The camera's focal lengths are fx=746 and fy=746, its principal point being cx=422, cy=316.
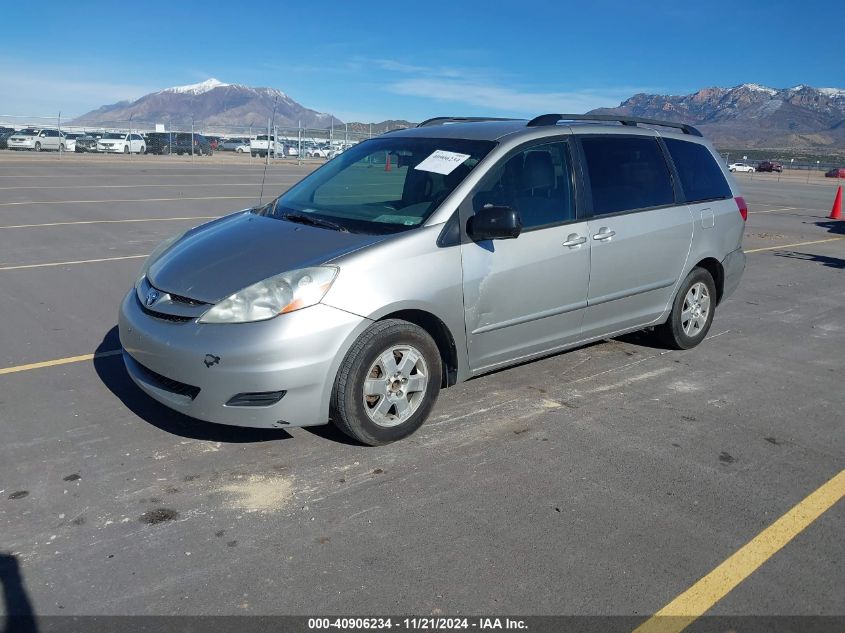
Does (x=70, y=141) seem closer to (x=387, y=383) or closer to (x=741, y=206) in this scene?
(x=741, y=206)

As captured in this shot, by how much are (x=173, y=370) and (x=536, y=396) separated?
2.41m

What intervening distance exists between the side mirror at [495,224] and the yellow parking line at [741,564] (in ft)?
6.68

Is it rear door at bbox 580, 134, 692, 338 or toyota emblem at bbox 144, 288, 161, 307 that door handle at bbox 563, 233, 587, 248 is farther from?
toyota emblem at bbox 144, 288, 161, 307

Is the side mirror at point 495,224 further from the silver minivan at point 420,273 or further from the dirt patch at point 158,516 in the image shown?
the dirt patch at point 158,516

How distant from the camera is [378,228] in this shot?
14.4ft

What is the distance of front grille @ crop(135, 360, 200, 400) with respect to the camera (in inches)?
153

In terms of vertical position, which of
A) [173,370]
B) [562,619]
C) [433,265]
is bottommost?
[562,619]

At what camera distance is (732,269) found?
6488mm

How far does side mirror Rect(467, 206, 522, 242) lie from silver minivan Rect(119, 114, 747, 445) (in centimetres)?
1

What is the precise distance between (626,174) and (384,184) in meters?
1.81

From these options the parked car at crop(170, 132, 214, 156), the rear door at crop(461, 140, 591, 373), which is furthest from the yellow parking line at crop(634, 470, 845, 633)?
the parked car at crop(170, 132, 214, 156)

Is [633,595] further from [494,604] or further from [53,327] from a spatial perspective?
[53,327]

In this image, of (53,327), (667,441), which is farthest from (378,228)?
(53,327)

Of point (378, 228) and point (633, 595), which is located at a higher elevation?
point (378, 228)
